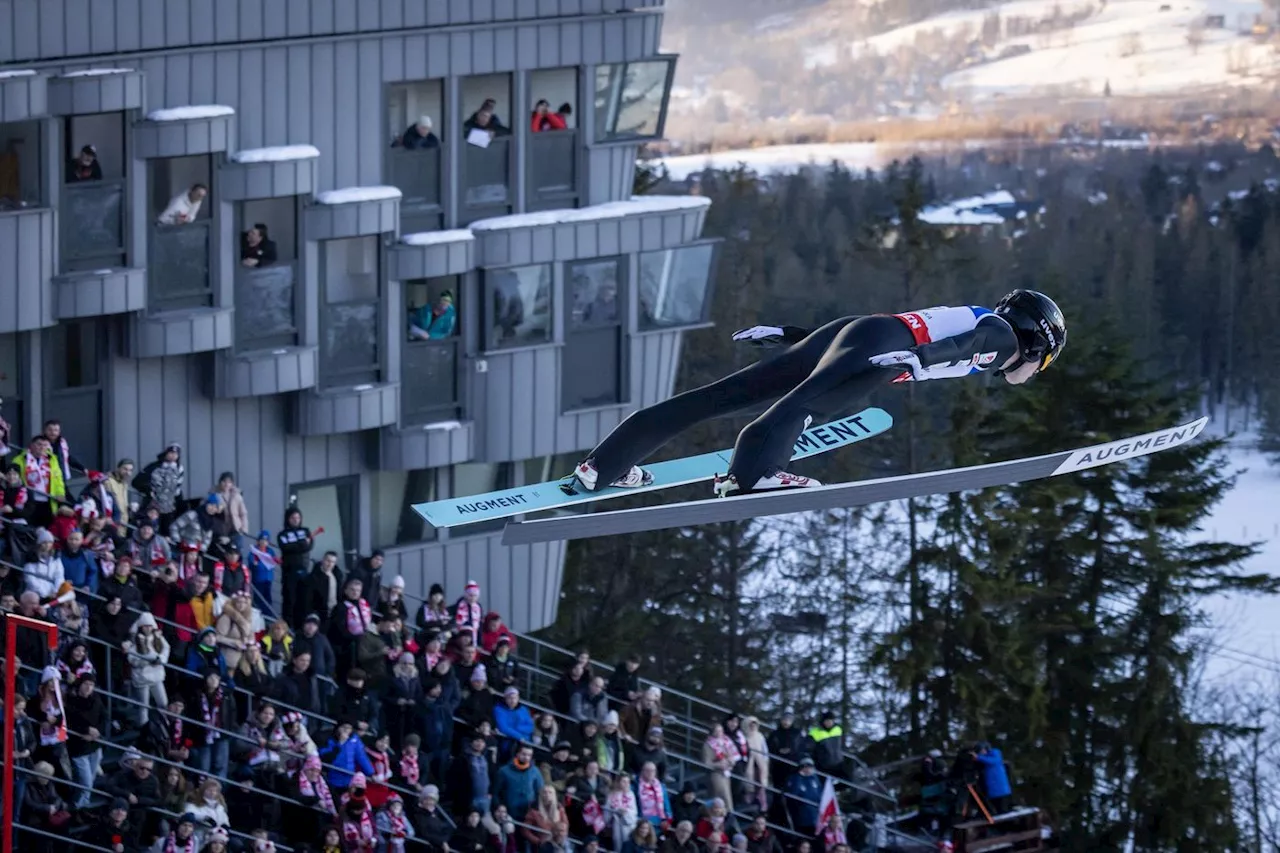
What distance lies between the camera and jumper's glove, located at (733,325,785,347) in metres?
13.1

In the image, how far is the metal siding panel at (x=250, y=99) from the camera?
21219 millimetres

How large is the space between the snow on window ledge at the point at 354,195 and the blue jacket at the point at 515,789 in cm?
587

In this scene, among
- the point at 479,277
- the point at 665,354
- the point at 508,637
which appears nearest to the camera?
the point at 508,637

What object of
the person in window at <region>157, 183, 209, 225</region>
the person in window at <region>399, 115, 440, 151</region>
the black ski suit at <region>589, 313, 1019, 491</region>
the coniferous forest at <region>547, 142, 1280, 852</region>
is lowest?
the coniferous forest at <region>547, 142, 1280, 852</region>

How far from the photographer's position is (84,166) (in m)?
20.1

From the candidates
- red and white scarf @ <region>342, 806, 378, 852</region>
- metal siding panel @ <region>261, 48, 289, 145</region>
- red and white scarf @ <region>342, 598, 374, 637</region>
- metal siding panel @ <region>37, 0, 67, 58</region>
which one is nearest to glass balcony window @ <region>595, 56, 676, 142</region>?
metal siding panel @ <region>261, 48, 289, 145</region>

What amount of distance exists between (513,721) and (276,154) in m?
5.65

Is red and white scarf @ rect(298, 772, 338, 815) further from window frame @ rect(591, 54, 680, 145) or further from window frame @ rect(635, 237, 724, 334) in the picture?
window frame @ rect(591, 54, 680, 145)

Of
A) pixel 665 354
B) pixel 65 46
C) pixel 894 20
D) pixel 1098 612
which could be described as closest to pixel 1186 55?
pixel 894 20

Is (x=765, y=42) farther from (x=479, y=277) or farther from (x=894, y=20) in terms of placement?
(x=479, y=277)

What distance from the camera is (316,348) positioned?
21.9 metres

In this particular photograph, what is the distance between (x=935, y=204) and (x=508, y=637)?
185ft

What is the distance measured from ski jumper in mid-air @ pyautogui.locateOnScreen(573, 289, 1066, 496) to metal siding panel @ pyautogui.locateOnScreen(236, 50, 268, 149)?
8650mm

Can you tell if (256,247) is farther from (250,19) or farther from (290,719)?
(290,719)
